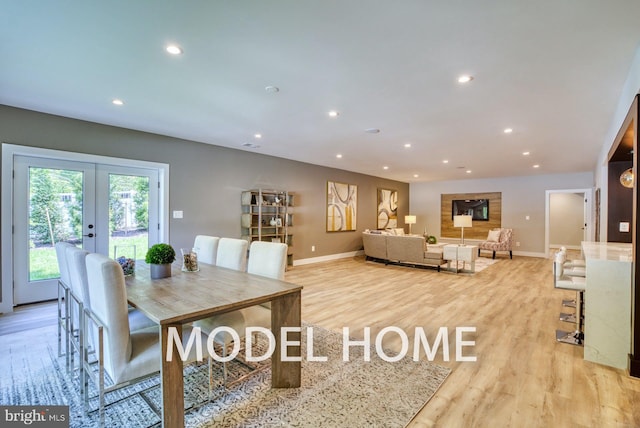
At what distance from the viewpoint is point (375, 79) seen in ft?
9.25

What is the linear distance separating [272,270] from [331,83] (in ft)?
6.08

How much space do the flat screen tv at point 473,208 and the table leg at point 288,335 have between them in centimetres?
949

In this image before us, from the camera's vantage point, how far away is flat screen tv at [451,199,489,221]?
981 cm

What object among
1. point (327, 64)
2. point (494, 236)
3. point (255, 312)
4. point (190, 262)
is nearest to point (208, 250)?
point (190, 262)

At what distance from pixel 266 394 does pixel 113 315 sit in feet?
3.73

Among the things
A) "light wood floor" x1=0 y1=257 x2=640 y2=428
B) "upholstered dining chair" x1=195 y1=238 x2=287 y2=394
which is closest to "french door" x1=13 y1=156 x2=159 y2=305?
"light wood floor" x1=0 y1=257 x2=640 y2=428

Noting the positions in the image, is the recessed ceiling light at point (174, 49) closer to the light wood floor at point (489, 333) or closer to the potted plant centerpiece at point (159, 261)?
the potted plant centerpiece at point (159, 261)

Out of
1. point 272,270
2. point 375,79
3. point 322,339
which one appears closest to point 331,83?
point 375,79

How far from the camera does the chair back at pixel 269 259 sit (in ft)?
8.37

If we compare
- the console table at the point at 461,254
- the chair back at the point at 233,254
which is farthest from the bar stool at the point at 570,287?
the chair back at the point at 233,254

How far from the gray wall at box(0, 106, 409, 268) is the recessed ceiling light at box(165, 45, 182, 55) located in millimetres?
2777

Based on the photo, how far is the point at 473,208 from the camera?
10047 mm

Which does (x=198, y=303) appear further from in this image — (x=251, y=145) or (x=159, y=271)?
(x=251, y=145)

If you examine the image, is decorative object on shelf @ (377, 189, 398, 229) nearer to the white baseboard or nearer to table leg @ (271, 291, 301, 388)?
the white baseboard
